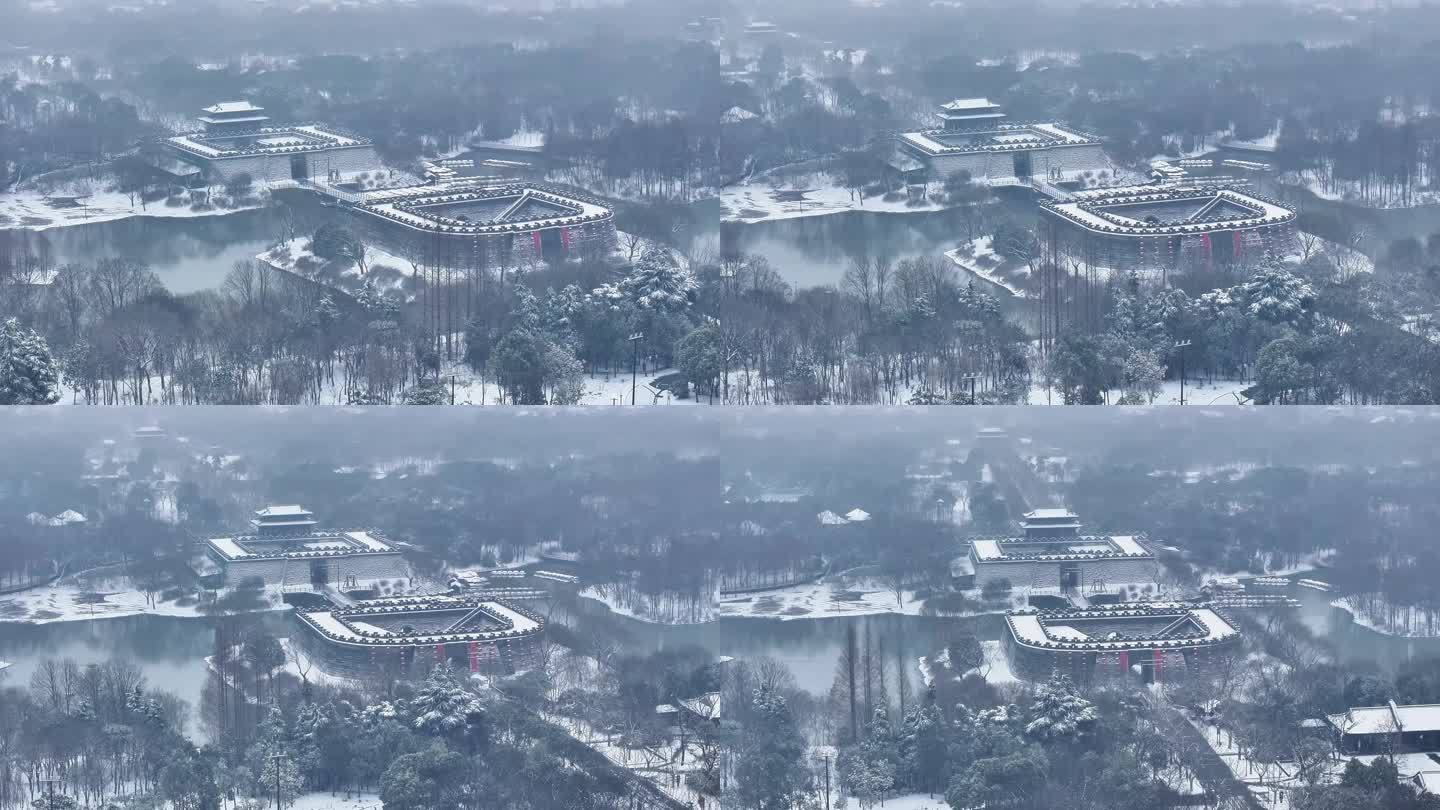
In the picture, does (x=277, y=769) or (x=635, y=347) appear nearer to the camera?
(x=277, y=769)

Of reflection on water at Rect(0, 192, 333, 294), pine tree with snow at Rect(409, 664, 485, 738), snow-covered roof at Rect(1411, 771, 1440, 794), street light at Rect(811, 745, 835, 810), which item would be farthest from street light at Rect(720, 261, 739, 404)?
snow-covered roof at Rect(1411, 771, 1440, 794)

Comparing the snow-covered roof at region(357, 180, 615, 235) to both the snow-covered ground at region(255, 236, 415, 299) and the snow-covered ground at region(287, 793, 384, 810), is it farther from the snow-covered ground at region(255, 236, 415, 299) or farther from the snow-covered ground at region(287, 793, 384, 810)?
the snow-covered ground at region(287, 793, 384, 810)

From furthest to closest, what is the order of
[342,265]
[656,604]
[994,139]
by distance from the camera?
[994,139] < [342,265] < [656,604]

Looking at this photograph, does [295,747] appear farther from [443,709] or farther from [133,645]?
[133,645]

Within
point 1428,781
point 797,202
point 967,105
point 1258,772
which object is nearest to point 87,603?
point 797,202

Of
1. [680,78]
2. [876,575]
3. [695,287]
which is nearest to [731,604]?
[876,575]

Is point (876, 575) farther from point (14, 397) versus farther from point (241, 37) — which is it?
point (241, 37)

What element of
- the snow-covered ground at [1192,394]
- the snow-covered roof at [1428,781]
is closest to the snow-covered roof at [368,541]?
the snow-covered ground at [1192,394]
